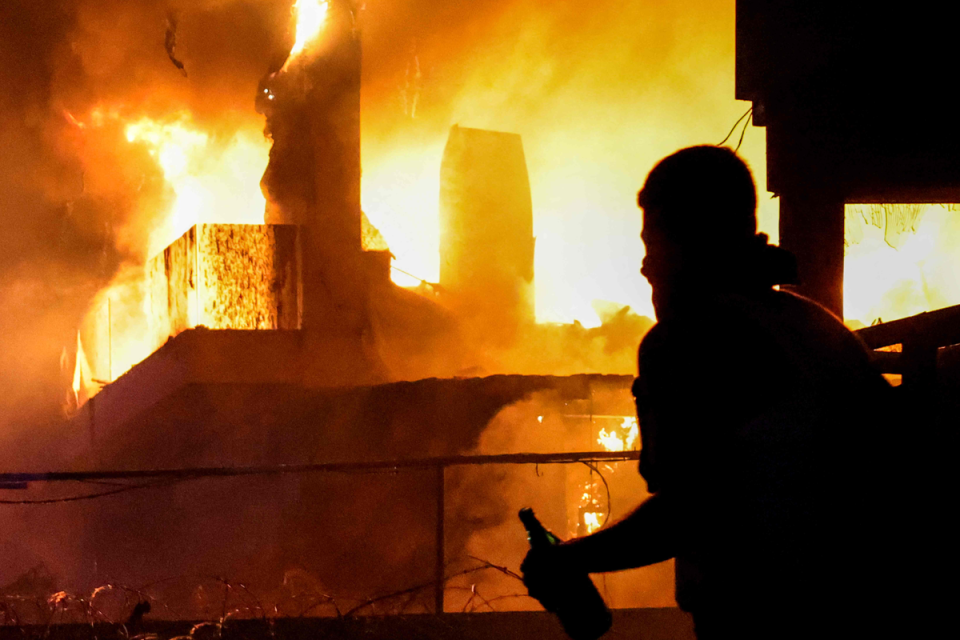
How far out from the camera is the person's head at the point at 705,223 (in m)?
1.61

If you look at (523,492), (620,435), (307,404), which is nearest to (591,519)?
(620,435)

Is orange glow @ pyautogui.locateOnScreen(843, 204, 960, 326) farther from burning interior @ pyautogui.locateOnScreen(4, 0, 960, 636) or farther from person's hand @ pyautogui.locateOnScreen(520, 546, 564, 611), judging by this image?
person's hand @ pyautogui.locateOnScreen(520, 546, 564, 611)

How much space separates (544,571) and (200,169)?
28.1 m

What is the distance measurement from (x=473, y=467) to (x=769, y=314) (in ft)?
39.9

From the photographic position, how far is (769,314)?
148 cm

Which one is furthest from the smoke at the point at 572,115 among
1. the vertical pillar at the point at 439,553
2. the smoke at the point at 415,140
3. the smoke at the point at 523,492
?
the vertical pillar at the point at 439,553

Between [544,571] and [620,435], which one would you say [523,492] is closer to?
[620,435]

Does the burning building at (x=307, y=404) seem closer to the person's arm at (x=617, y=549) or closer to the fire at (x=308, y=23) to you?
the fire at (x=308, y=23)

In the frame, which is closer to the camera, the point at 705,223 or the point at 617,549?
the point at 617,549

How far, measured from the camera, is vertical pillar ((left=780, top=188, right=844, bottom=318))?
6.33 metres

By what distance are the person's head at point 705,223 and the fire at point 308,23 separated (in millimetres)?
16845

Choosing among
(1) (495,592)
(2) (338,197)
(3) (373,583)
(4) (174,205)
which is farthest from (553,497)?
(4) (174,205)

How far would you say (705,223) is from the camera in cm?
162

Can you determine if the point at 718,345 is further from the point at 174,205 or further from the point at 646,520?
the point at 174,205
